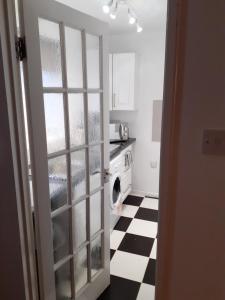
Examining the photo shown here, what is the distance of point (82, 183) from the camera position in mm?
1633

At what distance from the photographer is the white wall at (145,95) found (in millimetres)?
3223

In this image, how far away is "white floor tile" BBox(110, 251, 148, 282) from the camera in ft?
6.95

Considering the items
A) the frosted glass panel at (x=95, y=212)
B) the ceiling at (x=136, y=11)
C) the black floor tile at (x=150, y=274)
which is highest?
the ceiling at (x=136, y=11)

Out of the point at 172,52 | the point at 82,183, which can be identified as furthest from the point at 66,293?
the point at 172,52

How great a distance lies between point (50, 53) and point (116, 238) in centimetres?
201

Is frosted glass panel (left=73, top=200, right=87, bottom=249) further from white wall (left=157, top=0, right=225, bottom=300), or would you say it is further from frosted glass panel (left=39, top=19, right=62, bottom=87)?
frosted glass panel (left=39, top=19, right=62, bottom=87)

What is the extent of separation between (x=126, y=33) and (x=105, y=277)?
2894mm

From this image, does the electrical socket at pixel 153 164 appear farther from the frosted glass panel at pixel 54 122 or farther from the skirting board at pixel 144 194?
the frosted glass panel at pixel 54 122

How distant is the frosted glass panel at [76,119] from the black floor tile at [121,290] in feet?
4.00

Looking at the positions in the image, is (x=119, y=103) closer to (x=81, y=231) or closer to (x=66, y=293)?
(x=81, y=231)

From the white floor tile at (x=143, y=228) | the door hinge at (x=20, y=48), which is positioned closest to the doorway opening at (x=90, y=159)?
the white floor tile at (x=143, y=228)

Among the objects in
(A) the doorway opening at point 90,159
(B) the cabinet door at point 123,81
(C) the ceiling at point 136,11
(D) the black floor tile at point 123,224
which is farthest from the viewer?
(B) the cabinet door at point 123,81

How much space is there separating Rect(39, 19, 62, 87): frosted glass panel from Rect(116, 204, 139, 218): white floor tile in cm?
207

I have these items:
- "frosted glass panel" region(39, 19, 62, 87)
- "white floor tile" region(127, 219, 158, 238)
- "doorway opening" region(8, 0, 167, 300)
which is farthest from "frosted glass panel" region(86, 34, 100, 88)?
"white floor tile" region(127, 219, 158, 238)
